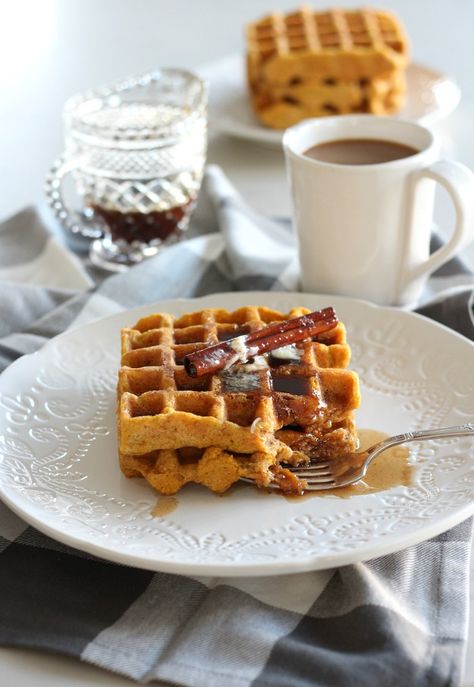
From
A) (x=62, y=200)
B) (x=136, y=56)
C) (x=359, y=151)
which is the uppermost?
(x=359, y=151)

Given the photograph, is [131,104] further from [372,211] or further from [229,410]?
[229,410]

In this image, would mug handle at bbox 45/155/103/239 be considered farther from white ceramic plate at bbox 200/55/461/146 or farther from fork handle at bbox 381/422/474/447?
fork handle at bbox 381/422/474/447

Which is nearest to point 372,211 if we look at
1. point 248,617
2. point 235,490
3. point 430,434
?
point 430,434

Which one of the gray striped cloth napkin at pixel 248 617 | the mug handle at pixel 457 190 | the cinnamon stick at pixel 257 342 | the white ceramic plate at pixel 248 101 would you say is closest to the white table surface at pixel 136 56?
the white ceramic plate at pixel 248 101

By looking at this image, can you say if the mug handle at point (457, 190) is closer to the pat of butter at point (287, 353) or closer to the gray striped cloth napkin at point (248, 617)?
the pat of butter at point (287, 353)

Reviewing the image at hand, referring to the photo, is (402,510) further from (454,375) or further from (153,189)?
(153,189)

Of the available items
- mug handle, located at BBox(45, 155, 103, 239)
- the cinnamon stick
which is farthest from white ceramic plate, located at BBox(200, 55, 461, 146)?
the cinnamon stick
